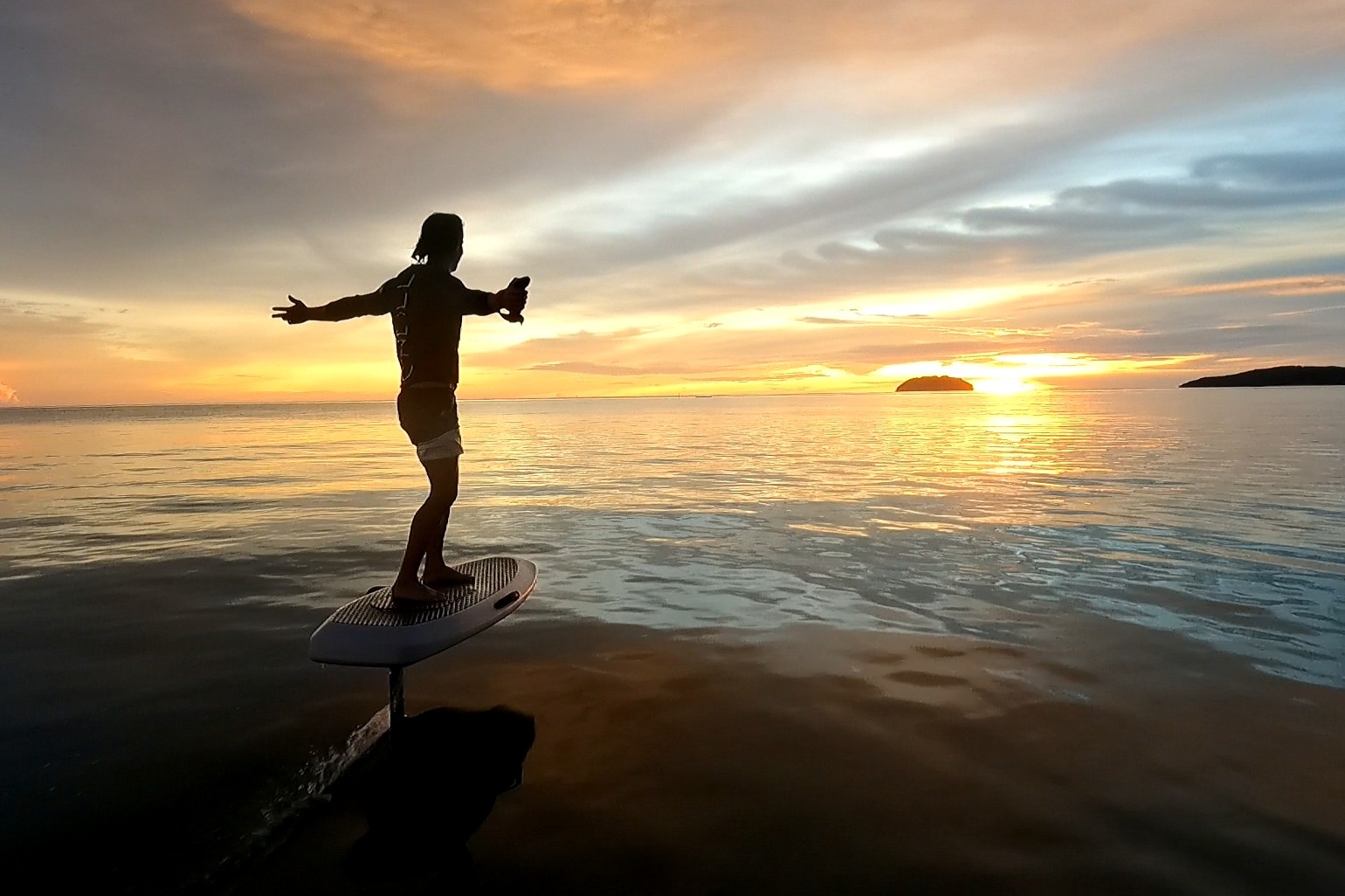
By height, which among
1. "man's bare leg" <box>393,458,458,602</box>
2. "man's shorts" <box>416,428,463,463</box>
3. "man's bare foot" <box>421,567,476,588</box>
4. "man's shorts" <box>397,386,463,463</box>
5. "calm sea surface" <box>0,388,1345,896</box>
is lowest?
"calm sea surface" <box>0,388,1345,896</box>

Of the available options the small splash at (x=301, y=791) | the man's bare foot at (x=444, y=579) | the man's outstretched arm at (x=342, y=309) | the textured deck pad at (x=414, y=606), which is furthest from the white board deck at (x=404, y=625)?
the man's outstretched arm at (x=342, y=309)

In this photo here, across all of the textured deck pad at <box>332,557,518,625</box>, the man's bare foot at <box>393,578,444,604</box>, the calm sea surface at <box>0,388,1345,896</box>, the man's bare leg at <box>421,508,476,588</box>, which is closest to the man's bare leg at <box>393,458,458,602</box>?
the man's bare foot at <box>393,578,444,604</box>

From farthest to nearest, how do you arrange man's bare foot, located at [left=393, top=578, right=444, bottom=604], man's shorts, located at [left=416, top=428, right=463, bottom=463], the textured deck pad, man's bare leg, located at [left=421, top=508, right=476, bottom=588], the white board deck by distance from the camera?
man's bare leg, located at [left=421, top=508, right=476, bottom=588] → man's shorts, located at [left=416, top=428, right=463, bottom=463] → man's bare foot, located at [left=393, top=578, right=444, bottom=604] → the textured deck pad → the white board deck

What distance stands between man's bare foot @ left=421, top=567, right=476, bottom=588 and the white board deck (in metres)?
0.12

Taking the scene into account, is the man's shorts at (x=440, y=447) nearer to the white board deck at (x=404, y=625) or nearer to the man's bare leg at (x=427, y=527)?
the man's bare leg at (x=427, y=527)

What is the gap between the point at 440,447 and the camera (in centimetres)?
634

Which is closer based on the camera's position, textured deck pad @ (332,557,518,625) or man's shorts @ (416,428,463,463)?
textured deck pad @ (332,557,518,625)

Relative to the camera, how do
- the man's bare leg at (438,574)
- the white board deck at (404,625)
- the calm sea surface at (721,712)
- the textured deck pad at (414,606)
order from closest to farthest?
the calm sea surface at (721,712) < the white board deck at (404,625) < the textured deck pad at (414,606) < the man's bare leg at (438,574)

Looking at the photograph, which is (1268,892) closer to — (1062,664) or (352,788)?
(1062,664)

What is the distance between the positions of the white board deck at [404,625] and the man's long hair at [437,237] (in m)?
3.03

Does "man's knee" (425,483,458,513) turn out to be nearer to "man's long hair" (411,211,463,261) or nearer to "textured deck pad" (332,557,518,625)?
"textured deck pad" (332,557,518,625)

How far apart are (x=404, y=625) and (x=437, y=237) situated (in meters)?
3.32

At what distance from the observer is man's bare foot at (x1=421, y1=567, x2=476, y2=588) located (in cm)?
682

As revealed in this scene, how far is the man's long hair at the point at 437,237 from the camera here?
643 cm
